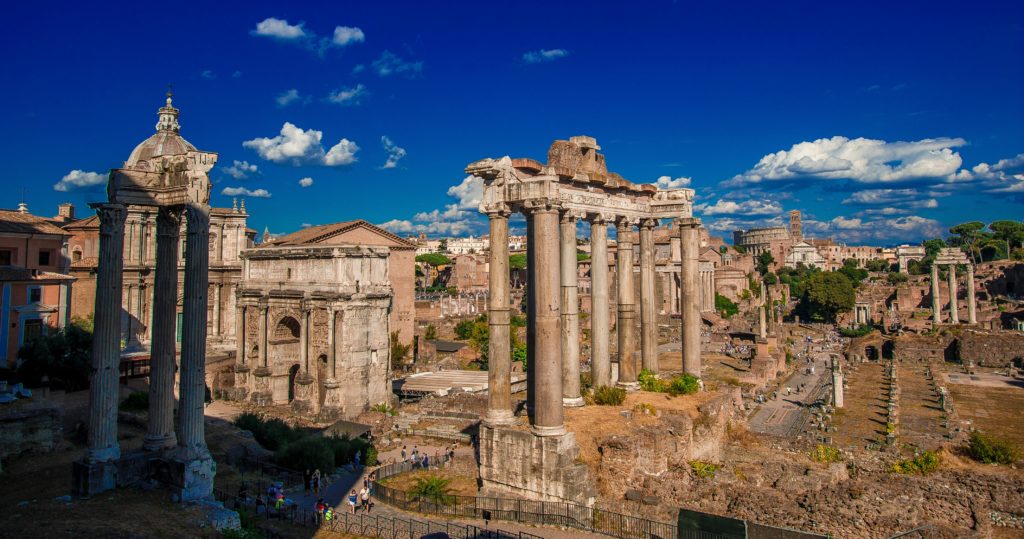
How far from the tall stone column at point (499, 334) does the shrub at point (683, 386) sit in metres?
6.47

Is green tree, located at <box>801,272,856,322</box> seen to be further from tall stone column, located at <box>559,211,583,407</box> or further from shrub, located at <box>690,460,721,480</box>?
tall stone column, located at <box>559,211,583,407</box>

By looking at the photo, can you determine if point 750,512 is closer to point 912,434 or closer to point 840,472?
point 840,472

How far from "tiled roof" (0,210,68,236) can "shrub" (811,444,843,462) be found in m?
34.7

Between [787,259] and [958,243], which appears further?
[787,259]

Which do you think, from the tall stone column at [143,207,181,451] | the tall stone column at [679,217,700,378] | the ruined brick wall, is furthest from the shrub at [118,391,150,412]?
the ruined brick wall

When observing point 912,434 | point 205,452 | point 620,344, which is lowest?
point 912,434

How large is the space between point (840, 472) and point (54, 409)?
899 inches

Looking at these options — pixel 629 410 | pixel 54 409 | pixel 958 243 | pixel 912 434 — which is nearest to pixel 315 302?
pixel 54 409

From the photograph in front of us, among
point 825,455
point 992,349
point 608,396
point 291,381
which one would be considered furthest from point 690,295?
point 992,349

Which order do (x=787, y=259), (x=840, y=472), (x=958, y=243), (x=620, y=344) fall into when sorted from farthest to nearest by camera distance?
(x=787, y=259), (x=958, y=243), (x=620, y=344), (x=840, y=472)

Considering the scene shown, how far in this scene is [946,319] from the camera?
75688 mm

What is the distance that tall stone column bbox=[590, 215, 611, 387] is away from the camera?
18641mm

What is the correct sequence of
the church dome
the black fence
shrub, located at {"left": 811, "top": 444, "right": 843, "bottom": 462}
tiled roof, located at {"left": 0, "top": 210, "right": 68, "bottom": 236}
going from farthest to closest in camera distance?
the church dome → tiled roof, located at {"left": 0, "top": 210, "right": 68, "bottom": 236} → shrub, located at {"left": 811, "top": 444, "right": 843, "bottom": 462} → the black fence

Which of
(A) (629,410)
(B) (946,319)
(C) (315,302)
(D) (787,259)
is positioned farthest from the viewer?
(D) (787,259)
